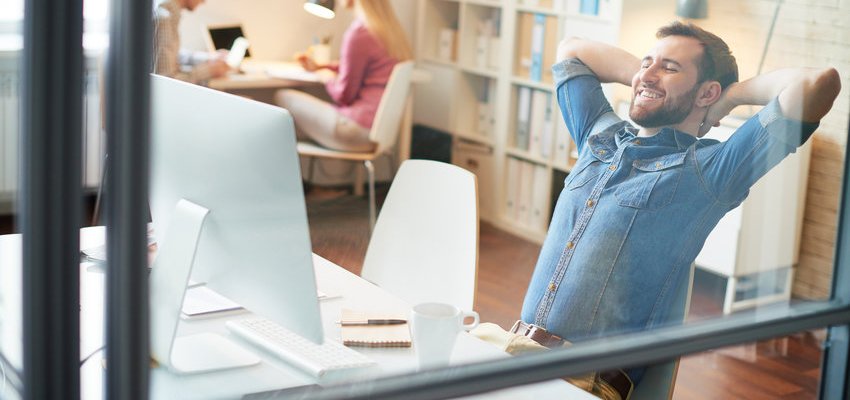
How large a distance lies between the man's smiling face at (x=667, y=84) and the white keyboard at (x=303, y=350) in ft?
1.65

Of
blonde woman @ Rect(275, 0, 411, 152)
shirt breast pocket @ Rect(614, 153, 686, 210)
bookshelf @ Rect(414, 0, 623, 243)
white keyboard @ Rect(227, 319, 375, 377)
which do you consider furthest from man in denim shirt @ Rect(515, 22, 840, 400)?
bookshelf @ Rect(414, 0, 623, 243)

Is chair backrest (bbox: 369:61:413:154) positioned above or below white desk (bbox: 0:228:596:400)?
above

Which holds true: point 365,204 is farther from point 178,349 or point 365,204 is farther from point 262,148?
point 262,148

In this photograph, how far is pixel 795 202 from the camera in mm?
1077

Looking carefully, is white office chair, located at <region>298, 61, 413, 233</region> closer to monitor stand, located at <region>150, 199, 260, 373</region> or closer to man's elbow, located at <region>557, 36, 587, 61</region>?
man's elbow, located at <region>557, 36, 587, 61</region>

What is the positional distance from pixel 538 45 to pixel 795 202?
217 centimetres

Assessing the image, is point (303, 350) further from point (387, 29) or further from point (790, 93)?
point (387, 29)

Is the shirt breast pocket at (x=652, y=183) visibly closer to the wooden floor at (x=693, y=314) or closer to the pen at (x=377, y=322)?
the wooden floor at (x=693, y=314)

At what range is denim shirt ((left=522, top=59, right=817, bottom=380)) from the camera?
1127mm

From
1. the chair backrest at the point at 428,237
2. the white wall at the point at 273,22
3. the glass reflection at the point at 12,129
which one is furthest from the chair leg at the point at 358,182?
the glass reflection at the point at 12,129

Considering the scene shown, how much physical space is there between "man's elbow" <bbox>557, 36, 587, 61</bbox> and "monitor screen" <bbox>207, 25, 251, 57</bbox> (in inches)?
67.6

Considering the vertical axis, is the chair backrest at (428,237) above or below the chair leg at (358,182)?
above

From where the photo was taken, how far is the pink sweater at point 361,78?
2811 mm

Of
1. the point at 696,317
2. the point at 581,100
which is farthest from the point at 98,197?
the point at 581,100
